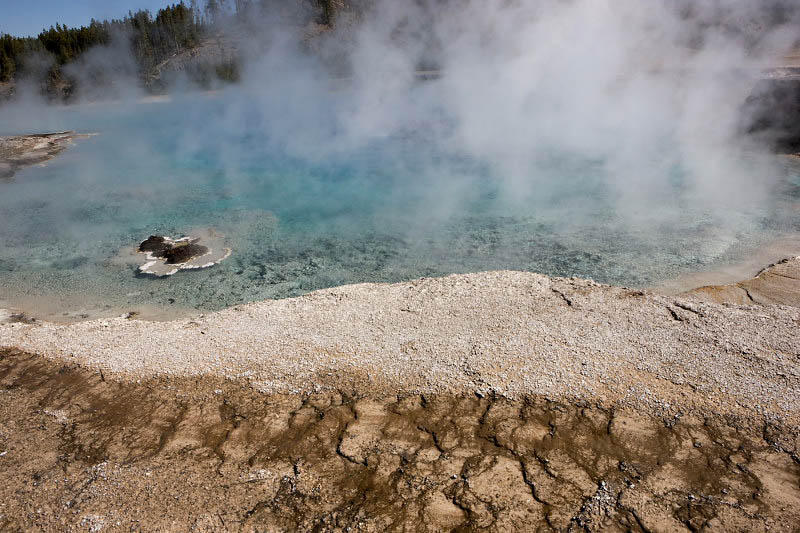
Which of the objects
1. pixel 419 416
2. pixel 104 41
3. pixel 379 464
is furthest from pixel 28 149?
pixel 104 41

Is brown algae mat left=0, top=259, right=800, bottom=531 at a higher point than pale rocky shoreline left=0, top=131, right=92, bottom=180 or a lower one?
lower

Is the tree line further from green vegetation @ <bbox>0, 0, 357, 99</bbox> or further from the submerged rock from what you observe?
the submerged rock

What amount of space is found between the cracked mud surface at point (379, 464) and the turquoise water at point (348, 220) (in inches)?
104

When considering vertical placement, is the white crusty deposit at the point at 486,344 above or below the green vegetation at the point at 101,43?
below

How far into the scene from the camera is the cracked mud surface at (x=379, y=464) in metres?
3.13

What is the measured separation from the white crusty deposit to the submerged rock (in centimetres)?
181

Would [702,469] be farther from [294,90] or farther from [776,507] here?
[294,90]

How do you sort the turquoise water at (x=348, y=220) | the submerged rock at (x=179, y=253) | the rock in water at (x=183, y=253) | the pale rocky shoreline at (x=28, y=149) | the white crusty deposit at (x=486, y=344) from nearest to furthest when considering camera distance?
the white crusty deposit at (x=486, y=344) < the turquoise water at (x=348, y=220) < the submerged rock at (x=179, y=253) < the rock in water at (x=183, y=253) < the pale rocky shoreline at (x=28, y=149)

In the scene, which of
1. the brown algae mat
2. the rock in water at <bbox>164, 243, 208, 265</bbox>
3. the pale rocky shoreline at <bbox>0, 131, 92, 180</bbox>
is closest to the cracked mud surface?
the brown algae mat

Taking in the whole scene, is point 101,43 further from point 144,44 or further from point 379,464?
point 379,464

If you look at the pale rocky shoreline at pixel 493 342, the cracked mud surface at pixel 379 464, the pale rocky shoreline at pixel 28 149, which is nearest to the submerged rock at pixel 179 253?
the pale rocky shoreline at pixel 493 342

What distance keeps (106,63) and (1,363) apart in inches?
1216

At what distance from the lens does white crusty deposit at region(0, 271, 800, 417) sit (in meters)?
4.19

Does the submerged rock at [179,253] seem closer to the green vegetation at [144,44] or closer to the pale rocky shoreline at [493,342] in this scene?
the pale rocky shoreline at [493,342]
